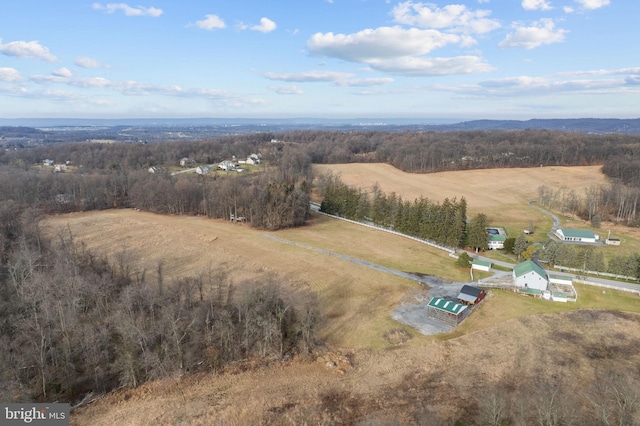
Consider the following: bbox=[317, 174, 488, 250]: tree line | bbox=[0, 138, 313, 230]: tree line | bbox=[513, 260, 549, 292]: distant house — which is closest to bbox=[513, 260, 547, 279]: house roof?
bbox=[513, 260, 549, 292]: distant house

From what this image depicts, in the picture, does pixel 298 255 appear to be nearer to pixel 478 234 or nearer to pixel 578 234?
pixel 478 234

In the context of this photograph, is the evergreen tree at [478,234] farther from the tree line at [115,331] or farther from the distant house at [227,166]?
the distant house at [227,166]

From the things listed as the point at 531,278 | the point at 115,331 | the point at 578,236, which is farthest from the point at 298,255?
the point at 578,236

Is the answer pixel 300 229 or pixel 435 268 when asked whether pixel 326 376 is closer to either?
pixel 435 268

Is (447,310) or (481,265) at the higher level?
(447,310)

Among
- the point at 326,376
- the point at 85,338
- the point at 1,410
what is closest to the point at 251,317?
the point at 326,376

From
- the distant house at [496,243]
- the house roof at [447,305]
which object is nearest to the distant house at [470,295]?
the house roof at [447,305]
